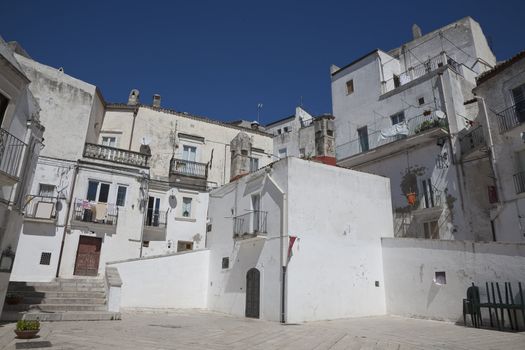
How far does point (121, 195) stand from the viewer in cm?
2095

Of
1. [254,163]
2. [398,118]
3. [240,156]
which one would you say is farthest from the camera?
[254,163]

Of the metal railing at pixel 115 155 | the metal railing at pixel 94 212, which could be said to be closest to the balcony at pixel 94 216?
the metal railing at pixel 94 212

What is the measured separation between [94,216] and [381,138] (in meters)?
17.6

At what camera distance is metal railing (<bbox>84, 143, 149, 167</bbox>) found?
21.4 meters

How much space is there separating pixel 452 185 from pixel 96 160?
19.9m

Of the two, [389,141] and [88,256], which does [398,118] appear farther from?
[88,256]

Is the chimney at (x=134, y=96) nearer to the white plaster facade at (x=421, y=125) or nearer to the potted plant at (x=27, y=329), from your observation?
the white plaster facade at (x=421, y=125)

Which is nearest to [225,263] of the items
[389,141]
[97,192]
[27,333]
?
[97,192]

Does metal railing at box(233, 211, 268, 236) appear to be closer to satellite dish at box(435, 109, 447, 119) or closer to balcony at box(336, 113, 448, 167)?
balcony at box(336, 113, 448, 167)

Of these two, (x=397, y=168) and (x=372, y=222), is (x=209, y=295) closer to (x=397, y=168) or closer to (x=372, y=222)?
(x=372, y=222)

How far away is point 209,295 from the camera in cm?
1952

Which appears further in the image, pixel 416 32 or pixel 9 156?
pixel 416 32

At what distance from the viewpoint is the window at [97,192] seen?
2033 cm

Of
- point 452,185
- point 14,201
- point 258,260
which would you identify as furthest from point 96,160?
point 452,185
